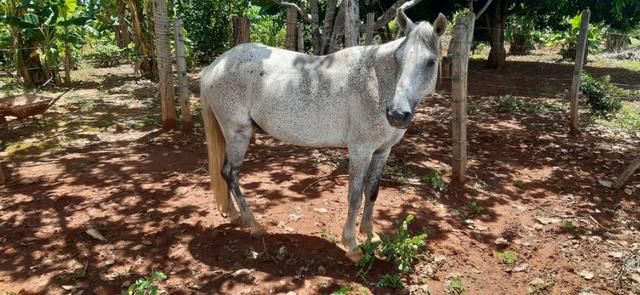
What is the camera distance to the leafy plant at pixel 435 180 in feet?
16.1

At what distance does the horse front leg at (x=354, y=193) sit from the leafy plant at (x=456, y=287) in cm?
75

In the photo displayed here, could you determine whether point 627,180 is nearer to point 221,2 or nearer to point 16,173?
point 16,173

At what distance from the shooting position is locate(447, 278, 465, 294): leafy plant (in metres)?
3.13

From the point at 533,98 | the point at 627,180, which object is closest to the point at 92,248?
the point at 627,180

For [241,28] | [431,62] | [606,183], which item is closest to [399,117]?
[431,62]

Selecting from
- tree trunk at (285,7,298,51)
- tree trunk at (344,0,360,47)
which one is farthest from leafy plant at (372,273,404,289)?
tree trunk at (285,7,298,51)

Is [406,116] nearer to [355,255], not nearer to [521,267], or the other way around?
[355,255]

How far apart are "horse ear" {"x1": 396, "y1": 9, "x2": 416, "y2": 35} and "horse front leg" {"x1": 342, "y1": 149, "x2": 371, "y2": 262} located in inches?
38.4

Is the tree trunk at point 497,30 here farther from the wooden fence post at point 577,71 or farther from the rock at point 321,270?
the rock at point 321,270

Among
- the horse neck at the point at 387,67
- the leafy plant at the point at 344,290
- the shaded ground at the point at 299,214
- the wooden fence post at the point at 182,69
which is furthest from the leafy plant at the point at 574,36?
the leafy plant at the point at 344,290

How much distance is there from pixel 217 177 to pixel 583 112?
7974 millimetres

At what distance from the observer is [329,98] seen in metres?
3.26

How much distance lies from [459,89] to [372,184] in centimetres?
194

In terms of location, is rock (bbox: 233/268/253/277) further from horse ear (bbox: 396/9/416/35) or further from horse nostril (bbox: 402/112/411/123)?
horse ear (bbox: 396/9/416/35)
